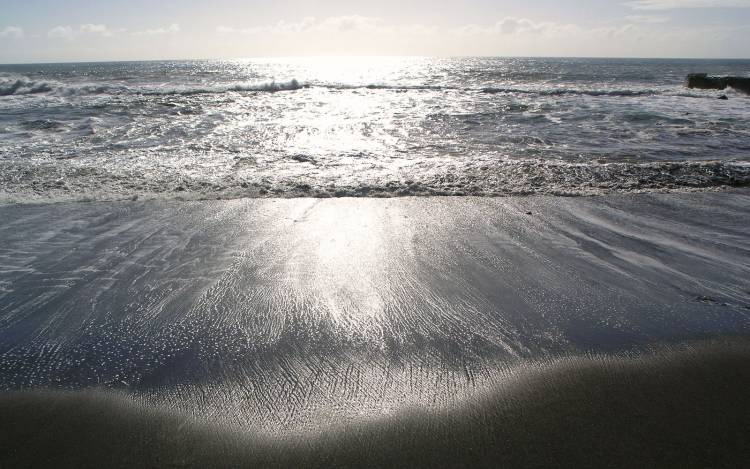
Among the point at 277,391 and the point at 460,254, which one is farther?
the point at 460,254

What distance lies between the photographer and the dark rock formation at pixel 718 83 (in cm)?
2630

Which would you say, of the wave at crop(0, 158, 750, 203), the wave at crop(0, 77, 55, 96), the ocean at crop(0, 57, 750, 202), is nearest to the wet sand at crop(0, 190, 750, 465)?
the wave at crop(0, 158, 750, 203)

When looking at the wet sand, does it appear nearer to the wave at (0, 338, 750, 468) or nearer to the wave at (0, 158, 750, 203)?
the wave at (0, 338, 750, 468)

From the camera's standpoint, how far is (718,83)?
28.9m

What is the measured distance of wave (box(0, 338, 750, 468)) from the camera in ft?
6.87

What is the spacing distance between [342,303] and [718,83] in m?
35.4

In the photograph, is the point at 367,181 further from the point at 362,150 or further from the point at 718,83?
the point at 718,83

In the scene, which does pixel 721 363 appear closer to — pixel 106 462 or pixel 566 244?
pixel 566 244

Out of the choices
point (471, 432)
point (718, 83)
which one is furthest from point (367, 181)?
point (718, 83)

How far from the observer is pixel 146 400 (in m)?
2.52

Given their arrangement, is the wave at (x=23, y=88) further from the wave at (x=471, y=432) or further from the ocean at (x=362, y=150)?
the wave at (x=471, y=432)

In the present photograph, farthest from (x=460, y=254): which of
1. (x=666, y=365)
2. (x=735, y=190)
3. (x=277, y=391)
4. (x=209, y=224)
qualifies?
(x=735, y=190)

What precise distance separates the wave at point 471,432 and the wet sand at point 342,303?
0.11 ft

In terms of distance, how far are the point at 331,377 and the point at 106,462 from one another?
1.18 meters
